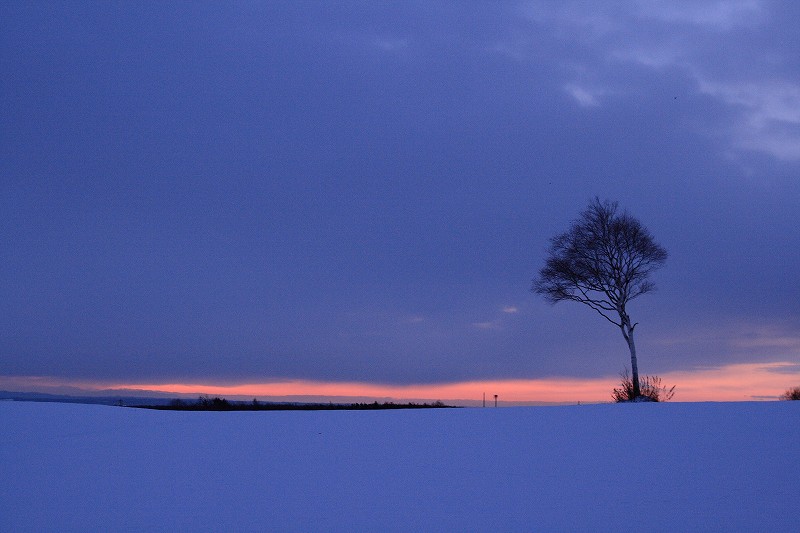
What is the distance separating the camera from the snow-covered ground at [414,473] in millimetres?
7469

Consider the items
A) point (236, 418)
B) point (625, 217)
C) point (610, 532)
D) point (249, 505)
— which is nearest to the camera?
point (610, 532)

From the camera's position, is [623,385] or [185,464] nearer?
[185,464]

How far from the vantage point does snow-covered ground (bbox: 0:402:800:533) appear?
747 cm

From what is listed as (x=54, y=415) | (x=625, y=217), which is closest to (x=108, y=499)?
(x=54, y=415)

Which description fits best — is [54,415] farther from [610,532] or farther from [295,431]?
[610,532]

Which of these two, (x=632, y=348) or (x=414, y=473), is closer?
(x=414, y=473)

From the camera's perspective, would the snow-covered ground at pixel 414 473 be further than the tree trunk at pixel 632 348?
No

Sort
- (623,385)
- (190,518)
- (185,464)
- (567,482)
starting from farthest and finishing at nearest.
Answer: (623,385) → (185,464) → (567,482) → (190,518)

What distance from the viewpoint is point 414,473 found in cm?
980

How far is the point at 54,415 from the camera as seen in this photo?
16859 millimetres

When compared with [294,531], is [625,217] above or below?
above

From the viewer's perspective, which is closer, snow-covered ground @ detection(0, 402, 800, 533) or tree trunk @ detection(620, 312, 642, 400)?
snow-covered ground @ detection(0, 402, 800, 533)

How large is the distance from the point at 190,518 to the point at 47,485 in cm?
310

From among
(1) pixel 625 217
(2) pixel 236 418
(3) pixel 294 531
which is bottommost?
(3) pixel 294 531
